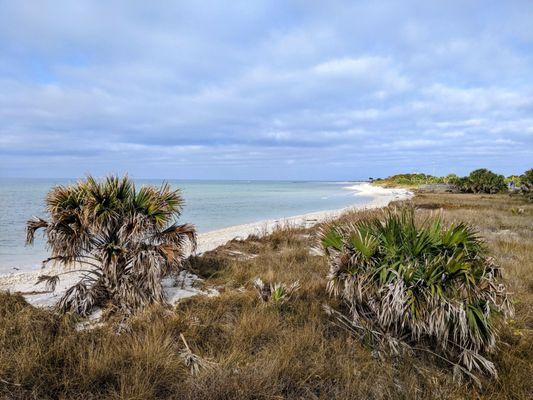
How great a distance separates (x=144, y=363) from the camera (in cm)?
360

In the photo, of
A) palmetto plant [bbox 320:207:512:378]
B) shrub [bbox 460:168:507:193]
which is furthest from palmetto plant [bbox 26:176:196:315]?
shrub [bbox 460:168:507:193]

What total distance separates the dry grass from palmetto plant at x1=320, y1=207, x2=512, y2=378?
0.29 metres

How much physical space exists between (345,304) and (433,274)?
1.73 metres

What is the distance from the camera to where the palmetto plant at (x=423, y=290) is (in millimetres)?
4062

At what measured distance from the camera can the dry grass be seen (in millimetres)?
3311

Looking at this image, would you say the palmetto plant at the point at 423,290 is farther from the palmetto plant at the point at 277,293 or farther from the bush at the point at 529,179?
the bush at the point at 529,179

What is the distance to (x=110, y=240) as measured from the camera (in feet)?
19.6

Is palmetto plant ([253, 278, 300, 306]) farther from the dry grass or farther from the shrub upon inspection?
the shrub

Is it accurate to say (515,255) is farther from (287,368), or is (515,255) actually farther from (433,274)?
(287,368)

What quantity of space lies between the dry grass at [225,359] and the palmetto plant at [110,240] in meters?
0.65

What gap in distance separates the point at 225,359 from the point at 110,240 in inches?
127

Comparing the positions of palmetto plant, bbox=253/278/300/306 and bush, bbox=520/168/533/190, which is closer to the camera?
palmetto plant, bbox=253/278/300/306

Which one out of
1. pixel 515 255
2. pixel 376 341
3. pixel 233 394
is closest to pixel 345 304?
pixel 376 341

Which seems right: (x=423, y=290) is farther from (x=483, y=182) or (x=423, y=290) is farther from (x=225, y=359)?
(x=483, y=182)
